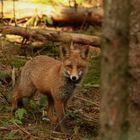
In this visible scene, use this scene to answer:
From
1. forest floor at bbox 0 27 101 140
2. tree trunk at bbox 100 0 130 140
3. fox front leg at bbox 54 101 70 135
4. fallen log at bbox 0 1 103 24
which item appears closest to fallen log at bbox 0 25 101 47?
forest floor at bbox 0 27 101 140

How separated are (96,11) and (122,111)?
30.3 ft

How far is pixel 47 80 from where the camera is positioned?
7.15 metres

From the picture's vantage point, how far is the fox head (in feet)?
21.7

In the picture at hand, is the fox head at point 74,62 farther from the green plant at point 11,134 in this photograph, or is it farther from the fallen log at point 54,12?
the fallen log at point 54,12

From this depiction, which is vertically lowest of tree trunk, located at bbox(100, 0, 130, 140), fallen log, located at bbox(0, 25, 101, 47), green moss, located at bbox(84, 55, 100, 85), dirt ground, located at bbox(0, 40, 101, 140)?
dirt ground, located at bbox(0, 40, 101, 140)

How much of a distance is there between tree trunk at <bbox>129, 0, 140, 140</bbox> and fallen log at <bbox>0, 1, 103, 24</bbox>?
23.3ft

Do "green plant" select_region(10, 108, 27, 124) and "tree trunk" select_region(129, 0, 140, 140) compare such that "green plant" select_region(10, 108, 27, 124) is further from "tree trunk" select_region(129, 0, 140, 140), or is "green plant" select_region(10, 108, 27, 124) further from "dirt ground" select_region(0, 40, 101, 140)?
"tree trunk" select_region(129, 0, 140, 140)

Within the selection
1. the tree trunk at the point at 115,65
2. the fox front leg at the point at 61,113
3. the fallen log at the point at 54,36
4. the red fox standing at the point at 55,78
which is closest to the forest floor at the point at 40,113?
the fox front leg at the point at 61,113

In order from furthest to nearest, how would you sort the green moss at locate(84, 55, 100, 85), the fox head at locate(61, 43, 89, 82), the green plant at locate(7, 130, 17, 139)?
1. the green moss at locate(84, 55, 100, 85)
2. the fox head at locate(61, 43, 89, 82)
3. the green plant at locate(7, 130, 17, 139)

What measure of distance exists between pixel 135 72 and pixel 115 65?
178 centimetres

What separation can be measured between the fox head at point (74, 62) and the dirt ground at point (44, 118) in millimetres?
850

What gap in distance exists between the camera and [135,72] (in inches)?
170

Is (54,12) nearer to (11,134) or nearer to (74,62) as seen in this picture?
(74,62)

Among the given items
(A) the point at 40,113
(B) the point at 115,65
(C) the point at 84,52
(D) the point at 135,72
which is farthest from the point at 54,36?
(B) the point at 115,65
